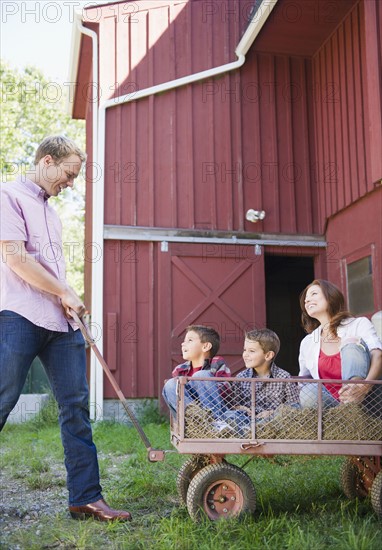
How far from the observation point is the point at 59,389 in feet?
11.4

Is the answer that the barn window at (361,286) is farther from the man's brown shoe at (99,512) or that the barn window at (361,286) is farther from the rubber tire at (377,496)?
the man's brown shoe at (99,512)

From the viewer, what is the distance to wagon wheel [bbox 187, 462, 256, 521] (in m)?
3.26

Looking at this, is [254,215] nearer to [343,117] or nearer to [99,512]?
[343,117]

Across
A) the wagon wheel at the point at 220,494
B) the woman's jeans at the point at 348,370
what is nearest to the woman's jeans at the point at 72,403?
the wagon wheel at the point at 220,494

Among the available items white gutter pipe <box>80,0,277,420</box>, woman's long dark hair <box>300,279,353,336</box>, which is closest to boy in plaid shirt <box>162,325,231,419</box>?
woman's long dark hair <box>300,279,353,336</box>

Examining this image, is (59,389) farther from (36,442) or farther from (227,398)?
(36,442)

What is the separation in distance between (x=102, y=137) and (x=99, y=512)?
6668 millimetres

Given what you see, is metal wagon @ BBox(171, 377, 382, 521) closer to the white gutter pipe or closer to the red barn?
the red barn

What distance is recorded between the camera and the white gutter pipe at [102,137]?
8.69 metres

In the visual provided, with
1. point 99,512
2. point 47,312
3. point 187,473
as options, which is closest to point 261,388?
point 187,473

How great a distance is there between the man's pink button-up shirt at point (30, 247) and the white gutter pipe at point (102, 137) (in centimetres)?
529

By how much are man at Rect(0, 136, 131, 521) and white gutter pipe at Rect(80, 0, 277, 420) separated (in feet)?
17.1

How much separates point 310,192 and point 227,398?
683 centimetres

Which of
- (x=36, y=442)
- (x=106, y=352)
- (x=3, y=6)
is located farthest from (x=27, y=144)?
(x=36, y=442)
